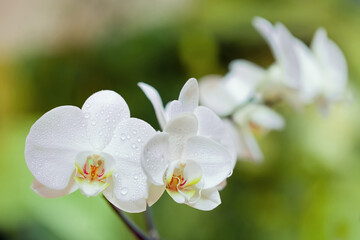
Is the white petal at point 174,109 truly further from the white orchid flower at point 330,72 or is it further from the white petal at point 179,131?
the white orchid flower at point 330,72

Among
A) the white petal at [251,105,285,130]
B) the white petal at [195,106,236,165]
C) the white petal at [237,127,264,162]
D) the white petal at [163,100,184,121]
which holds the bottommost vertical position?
the white petal at [237,127,264,162]

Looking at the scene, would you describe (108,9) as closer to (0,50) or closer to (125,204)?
(0,50)

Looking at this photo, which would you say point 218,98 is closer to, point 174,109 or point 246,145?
point 246,145

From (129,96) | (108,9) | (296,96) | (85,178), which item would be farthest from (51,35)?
(85,178)

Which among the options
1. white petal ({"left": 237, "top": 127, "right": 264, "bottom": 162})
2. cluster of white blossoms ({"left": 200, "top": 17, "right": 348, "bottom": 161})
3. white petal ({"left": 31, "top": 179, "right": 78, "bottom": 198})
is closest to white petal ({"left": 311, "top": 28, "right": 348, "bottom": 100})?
cluster of white blossoms ({"left": 200, "top": 17, "right": 348, "bottom": 161})

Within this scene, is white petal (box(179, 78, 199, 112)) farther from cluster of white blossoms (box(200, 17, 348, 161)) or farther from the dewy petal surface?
cluster of white blossoms (box(200, 17, 348, 161))

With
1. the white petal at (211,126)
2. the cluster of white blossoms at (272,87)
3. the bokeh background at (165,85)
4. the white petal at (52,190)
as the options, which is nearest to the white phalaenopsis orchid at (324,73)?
the cluster of white blossoms at (272,87)
